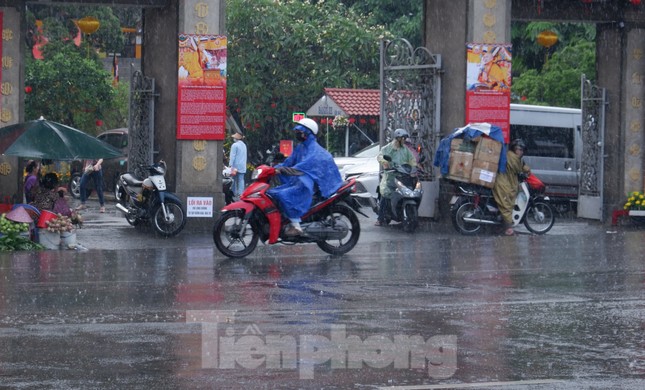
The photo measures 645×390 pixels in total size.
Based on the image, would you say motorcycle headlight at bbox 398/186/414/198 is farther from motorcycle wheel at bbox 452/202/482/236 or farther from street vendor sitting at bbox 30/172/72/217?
street vendor sitting at bbox 30/172/72/217

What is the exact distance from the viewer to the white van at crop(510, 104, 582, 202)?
2611 centimetres

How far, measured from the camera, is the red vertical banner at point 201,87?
1958 centimetres

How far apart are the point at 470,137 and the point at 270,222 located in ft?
19.0

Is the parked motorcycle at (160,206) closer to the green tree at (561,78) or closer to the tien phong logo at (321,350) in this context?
the tien phong logo at (321,350)

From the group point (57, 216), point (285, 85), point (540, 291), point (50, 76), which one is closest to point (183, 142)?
point (57, 216)

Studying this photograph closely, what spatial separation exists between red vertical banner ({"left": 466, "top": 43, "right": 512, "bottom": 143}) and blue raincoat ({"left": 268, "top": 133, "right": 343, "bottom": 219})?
597 centimetres

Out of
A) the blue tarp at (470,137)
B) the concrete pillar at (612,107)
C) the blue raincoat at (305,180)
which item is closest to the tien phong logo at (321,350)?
the blue raincoat at (305,180)

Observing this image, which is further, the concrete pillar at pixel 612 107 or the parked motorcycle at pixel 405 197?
the concrete pillar at pixel 612 107

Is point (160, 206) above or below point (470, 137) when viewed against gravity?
below

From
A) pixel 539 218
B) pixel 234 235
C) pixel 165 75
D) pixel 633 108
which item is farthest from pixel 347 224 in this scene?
pixel 633 108

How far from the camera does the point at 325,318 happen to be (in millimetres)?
10211

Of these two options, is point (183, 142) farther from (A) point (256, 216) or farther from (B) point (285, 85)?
(B) point (285, 85)

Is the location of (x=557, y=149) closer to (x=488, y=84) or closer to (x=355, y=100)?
(x=488, y=84)

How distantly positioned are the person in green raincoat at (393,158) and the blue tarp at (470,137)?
0.62 meters
